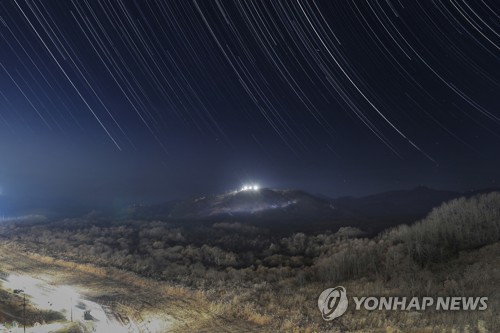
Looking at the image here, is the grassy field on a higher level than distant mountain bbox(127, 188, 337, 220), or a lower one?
lower

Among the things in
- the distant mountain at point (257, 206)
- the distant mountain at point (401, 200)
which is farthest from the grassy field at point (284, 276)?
the distant mountain at point (401, 200)

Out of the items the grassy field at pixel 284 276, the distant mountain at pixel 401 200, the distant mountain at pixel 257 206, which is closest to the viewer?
the grassy field at pixel 284 276

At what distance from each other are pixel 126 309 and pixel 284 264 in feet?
56.2

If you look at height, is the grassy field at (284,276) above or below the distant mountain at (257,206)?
below

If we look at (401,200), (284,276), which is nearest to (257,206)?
(284,276)

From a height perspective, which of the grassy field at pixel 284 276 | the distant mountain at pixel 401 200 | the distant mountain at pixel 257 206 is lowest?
the grassy field at pixel 284 276

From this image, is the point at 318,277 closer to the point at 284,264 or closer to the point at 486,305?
the point at 284,264

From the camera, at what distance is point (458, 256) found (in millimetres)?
20922

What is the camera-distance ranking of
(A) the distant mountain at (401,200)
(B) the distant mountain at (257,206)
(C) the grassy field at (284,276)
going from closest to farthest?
(C) the grassy field at (284,276)
(B) the distant mountain at (257,206)
(A) the distant mountain at (401,200)

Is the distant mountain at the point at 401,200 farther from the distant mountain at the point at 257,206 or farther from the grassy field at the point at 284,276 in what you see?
the grassy field at the point at 284,276

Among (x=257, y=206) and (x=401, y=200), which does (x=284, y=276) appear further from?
(x=401, y=200)

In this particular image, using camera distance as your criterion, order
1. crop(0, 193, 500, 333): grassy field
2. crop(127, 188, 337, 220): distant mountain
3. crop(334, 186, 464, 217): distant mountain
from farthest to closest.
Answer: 1. crop(334, 186, 464, 217): distant mountain
2. crop(127, 188, 337, 220): distant mountain
3. crop(0, 193, 500, 333): grassy field

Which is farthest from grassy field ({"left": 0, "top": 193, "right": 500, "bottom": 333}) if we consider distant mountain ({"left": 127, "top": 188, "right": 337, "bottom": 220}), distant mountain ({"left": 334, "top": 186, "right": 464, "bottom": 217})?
distant mountain ({"left": 334, "top": 186, "right": 464, "bottom": 217})

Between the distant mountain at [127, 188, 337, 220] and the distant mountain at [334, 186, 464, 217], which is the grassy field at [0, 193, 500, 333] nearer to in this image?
the distant mountain at [127, 188, 337, 220]
